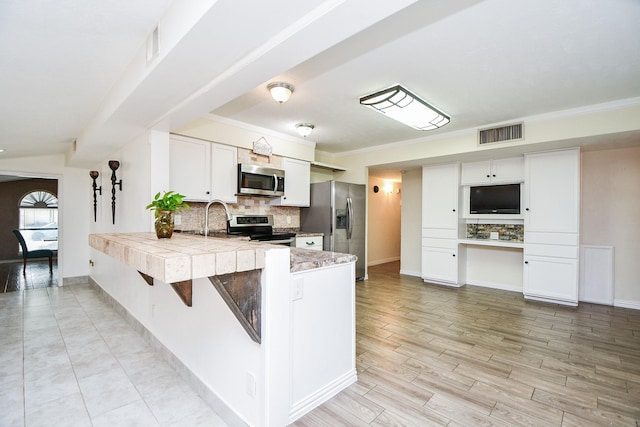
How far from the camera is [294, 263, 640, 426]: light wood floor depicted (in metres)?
1.81

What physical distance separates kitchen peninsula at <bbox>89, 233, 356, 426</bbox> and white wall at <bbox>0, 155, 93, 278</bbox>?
3900 millimetres

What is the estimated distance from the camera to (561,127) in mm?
3525

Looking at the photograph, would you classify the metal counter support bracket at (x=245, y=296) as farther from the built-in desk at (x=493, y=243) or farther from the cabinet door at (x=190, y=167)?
the built-in desk at (x=493, y=243)

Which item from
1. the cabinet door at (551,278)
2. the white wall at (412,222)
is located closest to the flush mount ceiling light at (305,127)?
the white wall at (412,222)

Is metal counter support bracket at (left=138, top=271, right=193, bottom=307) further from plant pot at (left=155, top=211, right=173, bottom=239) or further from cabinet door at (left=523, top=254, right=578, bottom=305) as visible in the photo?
cabinet door at (left=523, top=254, right=578, bottom=305)

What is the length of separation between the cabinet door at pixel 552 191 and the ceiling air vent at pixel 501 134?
0.65m

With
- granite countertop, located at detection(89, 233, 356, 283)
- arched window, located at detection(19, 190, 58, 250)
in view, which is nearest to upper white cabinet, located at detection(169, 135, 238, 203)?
granite countertop, located at detection(89, 233, 356, 283)

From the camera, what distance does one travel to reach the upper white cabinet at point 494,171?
14.7ft

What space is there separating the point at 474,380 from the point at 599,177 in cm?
379

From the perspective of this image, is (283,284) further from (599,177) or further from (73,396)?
(599,177)

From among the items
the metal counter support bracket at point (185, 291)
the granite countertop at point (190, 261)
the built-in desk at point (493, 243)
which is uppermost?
the granite countertop at point (190, 261)

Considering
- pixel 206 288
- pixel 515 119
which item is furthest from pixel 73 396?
pixel 515 119

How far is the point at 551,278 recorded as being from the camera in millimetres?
4066

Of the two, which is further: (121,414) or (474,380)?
(474,380)
